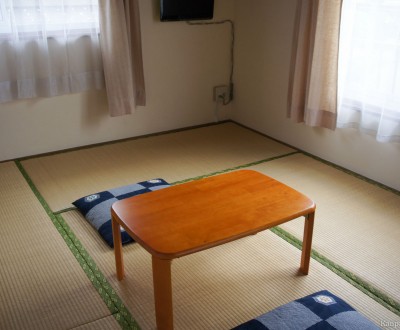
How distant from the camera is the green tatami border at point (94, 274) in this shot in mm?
1909

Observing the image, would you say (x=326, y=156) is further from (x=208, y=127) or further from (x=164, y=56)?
(x=164, y=56)

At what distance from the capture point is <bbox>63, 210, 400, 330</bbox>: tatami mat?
6.36ft

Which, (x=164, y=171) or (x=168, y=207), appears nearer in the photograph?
(x=168, y=207)

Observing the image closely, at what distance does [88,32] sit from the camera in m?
3.49

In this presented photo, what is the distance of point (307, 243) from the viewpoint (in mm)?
2143

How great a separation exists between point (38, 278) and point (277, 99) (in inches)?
100

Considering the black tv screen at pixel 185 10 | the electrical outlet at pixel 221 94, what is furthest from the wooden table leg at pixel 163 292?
the electrical outlet at pixel 221 94

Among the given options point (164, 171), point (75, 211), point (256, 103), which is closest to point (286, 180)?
point (164, 171)

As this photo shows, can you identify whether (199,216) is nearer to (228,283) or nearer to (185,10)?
(228,283)

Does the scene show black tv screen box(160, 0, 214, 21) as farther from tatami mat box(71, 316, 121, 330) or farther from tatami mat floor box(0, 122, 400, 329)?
tatami mat box(71, 316, 121, 330)

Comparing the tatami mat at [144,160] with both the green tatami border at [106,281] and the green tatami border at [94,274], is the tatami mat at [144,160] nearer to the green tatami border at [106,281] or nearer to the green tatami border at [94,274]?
the green tatami border at [94,274]

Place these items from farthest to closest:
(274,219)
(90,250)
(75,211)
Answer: (75,211) → (90,250) → (274,219)

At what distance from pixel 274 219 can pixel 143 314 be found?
0.69 m

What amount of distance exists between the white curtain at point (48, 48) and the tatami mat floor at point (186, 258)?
0.60 meters
